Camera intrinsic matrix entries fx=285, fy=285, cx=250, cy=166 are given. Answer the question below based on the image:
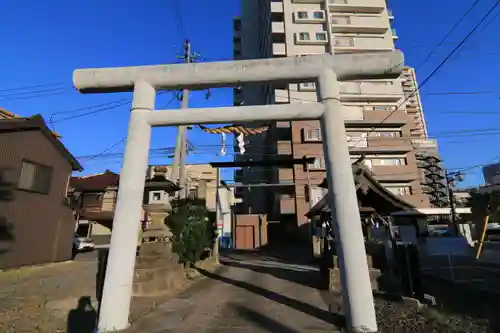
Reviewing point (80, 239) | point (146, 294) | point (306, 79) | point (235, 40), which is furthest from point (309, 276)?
point (235, 40)

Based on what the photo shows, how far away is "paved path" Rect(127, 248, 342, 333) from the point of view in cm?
461

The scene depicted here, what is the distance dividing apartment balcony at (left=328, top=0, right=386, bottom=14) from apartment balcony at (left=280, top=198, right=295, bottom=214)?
98.3 feet

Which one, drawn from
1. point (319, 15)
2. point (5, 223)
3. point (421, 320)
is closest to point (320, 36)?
point (319, 15)

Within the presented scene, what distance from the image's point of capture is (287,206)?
29766 millimetres

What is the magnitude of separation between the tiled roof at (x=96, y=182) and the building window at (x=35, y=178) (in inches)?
313

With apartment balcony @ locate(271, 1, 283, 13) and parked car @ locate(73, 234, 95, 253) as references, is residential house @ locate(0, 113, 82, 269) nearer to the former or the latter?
parked car @ locate(73, 234, 95, 253)

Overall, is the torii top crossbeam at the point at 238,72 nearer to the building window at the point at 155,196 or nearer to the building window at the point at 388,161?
the building window at the point at 155,196

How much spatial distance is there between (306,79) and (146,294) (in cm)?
655

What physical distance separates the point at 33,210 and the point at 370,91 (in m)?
38.8

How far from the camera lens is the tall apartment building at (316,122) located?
1245 inches

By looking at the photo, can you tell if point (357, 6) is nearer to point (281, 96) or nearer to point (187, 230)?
point (281, 96)

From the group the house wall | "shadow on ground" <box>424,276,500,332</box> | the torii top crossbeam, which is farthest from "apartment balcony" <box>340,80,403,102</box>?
the torii top crossbeam

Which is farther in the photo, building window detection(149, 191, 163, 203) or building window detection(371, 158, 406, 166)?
building window detection(371, 158, 406, 166)

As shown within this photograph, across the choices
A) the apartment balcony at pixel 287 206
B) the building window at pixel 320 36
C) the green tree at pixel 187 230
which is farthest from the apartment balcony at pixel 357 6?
the green tree at pixel 187 230
